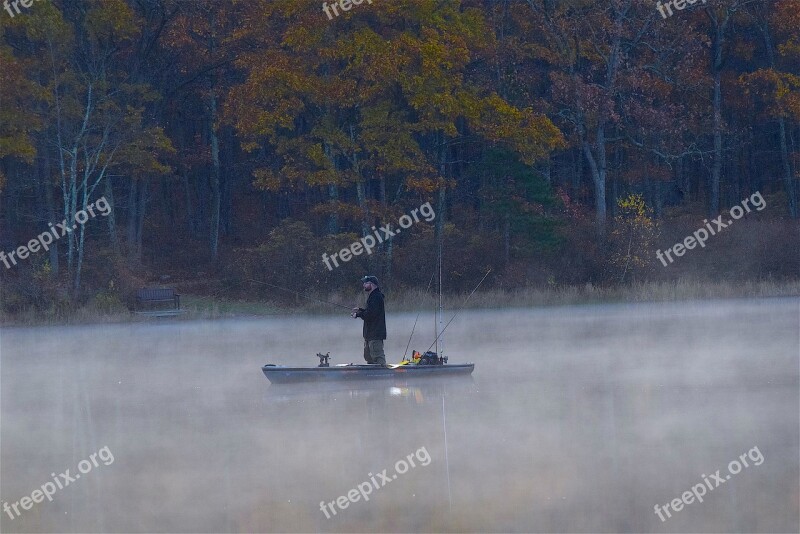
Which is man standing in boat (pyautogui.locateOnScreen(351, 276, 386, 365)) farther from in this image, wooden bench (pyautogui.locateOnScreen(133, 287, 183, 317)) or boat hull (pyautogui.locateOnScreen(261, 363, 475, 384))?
wooden bench (pyautogui.locateOnScreen(133, 287, 183, 317))

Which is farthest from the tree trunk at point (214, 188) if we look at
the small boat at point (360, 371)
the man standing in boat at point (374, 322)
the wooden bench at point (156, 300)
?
the small boat at point (360, 371)

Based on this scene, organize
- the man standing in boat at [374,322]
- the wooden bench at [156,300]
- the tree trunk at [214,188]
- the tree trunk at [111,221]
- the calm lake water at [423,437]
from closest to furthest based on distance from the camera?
the calm lake water at [423,437]
the man standing in boat at [374,322]
the wooden bench at [156,300]
the tree trunk at [111,221]
the tree trunk at [214,188]

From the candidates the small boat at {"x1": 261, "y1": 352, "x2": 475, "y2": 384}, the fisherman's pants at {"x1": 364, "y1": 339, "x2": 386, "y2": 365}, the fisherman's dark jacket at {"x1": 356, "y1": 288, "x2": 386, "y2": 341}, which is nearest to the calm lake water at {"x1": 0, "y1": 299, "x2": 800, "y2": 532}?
the small boat at {"x1": 261, "y1": 352, "x2": 475, "y2": 384}

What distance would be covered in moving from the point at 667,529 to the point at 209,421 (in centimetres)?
737

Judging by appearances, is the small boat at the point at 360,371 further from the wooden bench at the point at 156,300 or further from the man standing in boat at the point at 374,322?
the wooden bench at the point at 156,300

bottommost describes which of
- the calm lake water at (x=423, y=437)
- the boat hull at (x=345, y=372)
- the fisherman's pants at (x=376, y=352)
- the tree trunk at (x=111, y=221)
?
the calm lake water at (x=423, y=437)

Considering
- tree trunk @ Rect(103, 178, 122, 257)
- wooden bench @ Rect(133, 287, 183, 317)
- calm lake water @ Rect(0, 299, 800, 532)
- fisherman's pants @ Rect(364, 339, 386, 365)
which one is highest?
tree trunk @ Rect(103, 178, 122, 257)

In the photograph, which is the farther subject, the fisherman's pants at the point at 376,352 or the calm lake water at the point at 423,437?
the fisherman's pants at the point at 376,352

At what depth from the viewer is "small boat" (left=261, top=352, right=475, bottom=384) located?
1784 cm

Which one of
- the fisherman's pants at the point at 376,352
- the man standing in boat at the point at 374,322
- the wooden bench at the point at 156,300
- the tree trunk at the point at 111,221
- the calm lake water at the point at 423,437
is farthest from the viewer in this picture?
the tree trunk at the point at 111,221

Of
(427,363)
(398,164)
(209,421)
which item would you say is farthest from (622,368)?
(398,164)

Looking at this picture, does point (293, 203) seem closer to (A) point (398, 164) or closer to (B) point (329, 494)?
(A) point (398, 164)

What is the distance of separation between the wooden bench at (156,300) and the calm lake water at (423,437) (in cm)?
786

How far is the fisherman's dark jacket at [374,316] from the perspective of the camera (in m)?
18.4
